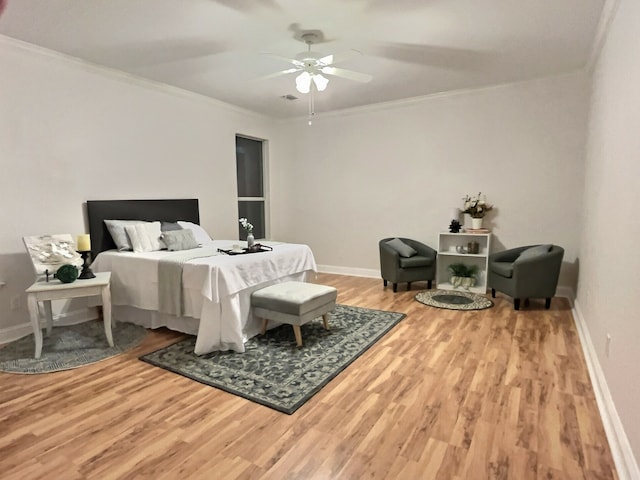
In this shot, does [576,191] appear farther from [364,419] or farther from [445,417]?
[364,419]

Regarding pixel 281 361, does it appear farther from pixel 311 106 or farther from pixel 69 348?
pixel 311 106

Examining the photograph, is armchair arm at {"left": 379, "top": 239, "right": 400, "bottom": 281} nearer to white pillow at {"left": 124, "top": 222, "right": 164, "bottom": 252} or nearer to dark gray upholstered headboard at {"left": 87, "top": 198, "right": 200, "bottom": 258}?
dark gray upholstered headboard at {"left": 87, "top": 198, "right": 200, "bottom": 258}

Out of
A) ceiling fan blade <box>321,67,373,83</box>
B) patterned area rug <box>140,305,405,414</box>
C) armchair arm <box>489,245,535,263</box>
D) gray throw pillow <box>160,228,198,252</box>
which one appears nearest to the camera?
patterned area rug <box>140,305,405,414</box>

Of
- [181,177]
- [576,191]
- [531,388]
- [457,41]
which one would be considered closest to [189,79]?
[181,177]

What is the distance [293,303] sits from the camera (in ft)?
10.0

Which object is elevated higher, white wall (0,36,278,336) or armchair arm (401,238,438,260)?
white wall (0,36,278,336)

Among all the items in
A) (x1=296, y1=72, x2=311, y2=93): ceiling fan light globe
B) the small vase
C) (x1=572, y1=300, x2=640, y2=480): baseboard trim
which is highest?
(x1=296, y1=72, x2=311, y2=93): ceiling fan light globe

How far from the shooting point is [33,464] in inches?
69.7

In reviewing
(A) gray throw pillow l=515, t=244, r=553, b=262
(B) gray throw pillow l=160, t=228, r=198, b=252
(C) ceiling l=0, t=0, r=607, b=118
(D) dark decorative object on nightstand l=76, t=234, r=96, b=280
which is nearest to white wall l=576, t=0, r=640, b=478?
(C) ceiling l=0, t=0, r=607, b=118

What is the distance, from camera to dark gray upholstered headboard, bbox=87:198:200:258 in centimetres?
387

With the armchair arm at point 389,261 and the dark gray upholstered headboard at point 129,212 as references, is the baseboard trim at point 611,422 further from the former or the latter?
the dark gray upholstered headboard at point 129,212

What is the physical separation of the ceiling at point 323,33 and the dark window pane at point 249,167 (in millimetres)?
1649

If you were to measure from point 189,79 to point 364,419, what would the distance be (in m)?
4.05

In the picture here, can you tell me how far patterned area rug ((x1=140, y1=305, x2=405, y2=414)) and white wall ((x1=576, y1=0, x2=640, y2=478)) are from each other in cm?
162
